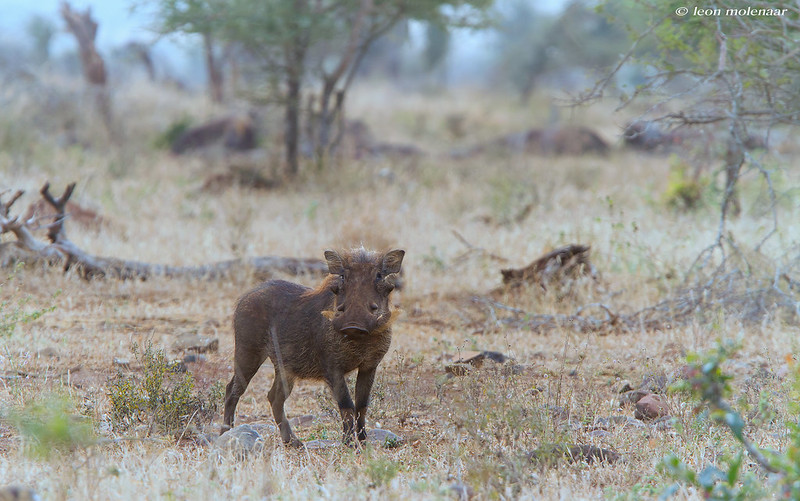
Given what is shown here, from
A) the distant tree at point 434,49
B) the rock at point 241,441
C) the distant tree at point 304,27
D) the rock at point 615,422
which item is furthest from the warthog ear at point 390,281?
the distant tree at point 434,49

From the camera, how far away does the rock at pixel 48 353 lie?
5.64 metres

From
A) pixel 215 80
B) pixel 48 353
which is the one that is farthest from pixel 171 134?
pixel 48 353

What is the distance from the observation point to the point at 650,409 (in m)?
4.76

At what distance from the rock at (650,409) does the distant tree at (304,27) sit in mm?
9510

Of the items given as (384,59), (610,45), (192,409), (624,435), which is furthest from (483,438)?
(384,59)

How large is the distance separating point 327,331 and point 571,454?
134 cm

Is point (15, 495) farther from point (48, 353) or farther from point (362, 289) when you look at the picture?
point (48, 353)

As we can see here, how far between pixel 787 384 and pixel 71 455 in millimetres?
3629

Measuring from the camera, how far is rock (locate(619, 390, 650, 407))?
503 cm

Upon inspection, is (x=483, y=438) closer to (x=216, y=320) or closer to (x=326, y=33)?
(x=216, y=320)

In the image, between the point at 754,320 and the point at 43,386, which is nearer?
the point at 43,386

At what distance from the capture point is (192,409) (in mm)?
4645

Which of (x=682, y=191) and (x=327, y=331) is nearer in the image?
Answer: (x=327, y=331)

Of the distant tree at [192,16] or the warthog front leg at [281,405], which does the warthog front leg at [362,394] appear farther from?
the distant tree at [192,16]
